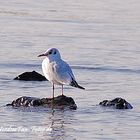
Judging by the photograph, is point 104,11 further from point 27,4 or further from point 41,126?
point 41,126

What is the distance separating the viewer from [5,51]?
19625 millimetres

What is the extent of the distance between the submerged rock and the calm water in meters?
0.16

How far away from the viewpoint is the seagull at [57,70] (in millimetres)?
13680

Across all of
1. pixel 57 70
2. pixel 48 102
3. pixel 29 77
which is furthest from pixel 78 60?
pixel 48 102

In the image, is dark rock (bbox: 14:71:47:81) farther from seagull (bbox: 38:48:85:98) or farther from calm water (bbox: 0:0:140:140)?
seagull (bbox: 38:48:85:98)

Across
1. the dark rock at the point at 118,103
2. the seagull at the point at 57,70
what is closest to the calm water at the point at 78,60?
the dark rock at the point at 118,103

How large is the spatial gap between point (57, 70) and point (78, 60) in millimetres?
5106

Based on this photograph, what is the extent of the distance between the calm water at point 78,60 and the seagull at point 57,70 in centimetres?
45

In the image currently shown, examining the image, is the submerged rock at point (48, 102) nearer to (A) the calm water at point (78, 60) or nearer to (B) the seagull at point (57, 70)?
(A) the calm water at point (78, 60)

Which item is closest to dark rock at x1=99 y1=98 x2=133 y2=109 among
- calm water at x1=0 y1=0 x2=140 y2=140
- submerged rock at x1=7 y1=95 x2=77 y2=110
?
calm water at x1=0 y1=0 x2=140 y2=140

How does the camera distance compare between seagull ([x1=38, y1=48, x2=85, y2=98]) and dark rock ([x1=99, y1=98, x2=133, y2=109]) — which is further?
seagull ([x1=38, y1=48, x2=85, y2=98])

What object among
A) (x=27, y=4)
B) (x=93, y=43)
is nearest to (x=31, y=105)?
(x=93, y=43)

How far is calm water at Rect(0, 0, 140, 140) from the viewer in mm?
11961

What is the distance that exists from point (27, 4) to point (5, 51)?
11184 mm
